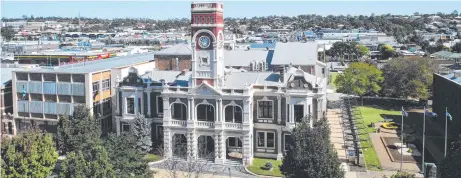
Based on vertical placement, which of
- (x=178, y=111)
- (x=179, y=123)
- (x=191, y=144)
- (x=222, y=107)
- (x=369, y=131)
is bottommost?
(x=369, y=131)

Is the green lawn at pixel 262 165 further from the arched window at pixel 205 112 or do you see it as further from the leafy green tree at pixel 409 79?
the leafy green tree at pixel 409 79

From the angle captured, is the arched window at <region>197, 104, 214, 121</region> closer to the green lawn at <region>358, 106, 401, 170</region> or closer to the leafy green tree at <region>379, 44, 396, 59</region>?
the green lawn at <region>358, 106, 401, 170</region>

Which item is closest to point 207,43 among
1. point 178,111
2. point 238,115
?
point 178,111

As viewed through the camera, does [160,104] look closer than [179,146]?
No

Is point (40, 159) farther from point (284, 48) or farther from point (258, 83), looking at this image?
point (284, 48)

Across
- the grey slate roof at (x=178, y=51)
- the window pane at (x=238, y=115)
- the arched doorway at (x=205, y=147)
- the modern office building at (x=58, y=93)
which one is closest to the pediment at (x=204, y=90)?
the window pane at (x=238, y=115)

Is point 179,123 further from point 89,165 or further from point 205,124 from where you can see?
A: point 89,165
